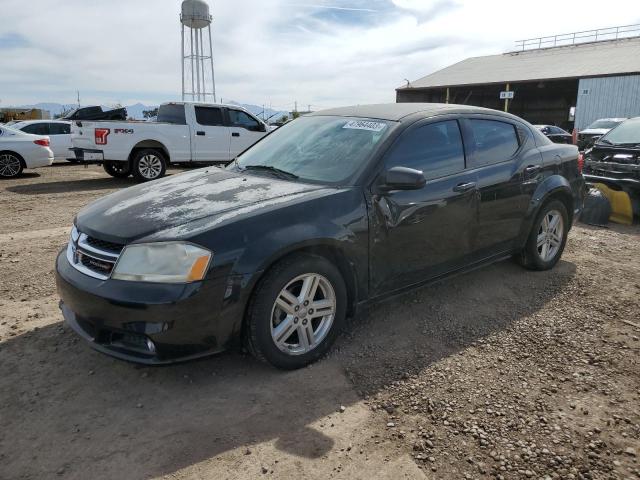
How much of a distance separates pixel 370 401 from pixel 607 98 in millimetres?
31874

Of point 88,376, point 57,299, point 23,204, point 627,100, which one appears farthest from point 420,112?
point 627,100

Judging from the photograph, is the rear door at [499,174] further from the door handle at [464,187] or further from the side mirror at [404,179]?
the side mirror at [404,179]

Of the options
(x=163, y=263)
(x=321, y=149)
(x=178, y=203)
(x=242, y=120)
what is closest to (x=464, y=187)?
(x=321, y=149)

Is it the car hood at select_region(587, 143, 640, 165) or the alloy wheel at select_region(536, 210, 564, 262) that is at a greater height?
the car hood at select_region(587, 143, 640, 165)

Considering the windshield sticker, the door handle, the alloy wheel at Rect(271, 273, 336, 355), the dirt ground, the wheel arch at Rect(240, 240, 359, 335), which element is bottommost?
the dirt ground

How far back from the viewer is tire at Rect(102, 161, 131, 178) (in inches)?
459

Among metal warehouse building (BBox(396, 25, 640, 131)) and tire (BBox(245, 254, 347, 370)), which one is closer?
tire (BBox(245, 254, 347, 370))

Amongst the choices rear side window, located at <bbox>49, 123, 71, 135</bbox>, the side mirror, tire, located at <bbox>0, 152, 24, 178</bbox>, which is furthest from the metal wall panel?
the side mirror

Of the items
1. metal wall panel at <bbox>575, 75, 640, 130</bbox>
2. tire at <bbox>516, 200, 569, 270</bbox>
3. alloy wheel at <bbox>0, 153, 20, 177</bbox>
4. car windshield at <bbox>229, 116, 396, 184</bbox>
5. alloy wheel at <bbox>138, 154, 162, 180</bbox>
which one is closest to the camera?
car windshield at <bbox>229, 116, 396, 184</bbox>

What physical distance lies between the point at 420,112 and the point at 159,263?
2.28 metres

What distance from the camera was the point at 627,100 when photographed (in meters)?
27.7

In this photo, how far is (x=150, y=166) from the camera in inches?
446

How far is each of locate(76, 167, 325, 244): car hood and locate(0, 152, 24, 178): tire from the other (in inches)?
414

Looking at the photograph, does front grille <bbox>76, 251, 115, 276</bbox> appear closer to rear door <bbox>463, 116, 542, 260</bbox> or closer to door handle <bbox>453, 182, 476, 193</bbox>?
door handle <bbox>453, 182, 476, 193</bbox>
